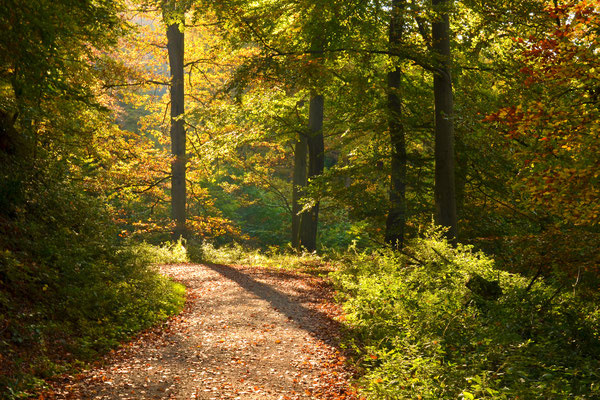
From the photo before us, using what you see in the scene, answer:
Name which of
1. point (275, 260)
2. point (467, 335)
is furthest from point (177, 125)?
point (467, 335)

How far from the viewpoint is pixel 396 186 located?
13508mm

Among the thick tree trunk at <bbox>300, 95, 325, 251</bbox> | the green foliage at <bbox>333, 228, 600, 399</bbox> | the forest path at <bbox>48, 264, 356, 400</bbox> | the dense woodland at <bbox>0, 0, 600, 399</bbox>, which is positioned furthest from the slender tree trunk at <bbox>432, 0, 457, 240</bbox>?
the thick tree trunk at <bbox>300, 95, 325, 251</bbox>

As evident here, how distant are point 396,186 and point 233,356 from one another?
7707mm

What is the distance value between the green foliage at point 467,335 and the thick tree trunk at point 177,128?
13.0 m

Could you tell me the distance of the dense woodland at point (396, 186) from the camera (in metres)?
5.76

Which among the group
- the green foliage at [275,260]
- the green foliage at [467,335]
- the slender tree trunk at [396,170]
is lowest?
the green foliage at [275,260]

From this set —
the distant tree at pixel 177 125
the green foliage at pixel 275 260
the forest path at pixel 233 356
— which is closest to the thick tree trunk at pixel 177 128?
the distant tree at pixel 177 125

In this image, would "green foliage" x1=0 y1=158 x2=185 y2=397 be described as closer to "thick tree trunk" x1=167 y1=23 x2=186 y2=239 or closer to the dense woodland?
the dense woodland

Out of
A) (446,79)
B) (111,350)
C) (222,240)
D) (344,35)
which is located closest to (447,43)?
(446,79)

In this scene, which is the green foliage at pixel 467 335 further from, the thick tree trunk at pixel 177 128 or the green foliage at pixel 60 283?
the thick tree trunk at pixel 177 128

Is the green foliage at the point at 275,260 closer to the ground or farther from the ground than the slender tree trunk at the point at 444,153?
closer to the ground

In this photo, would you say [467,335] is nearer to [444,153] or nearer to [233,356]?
[233,356]

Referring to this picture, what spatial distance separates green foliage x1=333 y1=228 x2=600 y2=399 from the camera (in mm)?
4738

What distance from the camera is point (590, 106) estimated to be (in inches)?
291
